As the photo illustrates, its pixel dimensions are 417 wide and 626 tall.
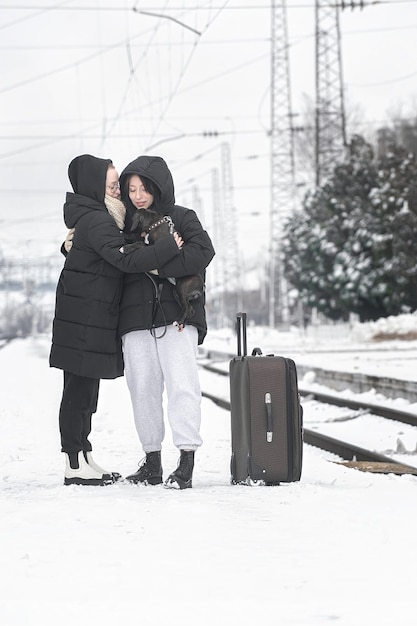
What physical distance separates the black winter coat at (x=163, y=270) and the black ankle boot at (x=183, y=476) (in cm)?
66

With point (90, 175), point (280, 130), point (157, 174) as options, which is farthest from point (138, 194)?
point (280, 130)

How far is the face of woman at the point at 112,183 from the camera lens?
5.12 m

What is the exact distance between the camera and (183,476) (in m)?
4.92

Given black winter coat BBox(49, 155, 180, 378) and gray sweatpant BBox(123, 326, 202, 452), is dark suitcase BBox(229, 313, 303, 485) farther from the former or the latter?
black winter coat BBox(49, 155, 180, 378)

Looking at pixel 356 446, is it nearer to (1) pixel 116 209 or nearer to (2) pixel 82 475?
(2) pixel 82 475

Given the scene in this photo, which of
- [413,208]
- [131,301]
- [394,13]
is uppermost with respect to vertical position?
[394,13]

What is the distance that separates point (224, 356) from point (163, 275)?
83.1ft

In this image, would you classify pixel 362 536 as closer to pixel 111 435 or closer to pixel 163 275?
pixel 163 275

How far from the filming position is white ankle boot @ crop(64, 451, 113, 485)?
16.8ft

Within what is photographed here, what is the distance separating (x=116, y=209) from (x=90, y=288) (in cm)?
43

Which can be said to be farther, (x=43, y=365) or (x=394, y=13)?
(x=394, y=13)

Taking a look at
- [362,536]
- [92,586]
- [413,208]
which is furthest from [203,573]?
[413,208]

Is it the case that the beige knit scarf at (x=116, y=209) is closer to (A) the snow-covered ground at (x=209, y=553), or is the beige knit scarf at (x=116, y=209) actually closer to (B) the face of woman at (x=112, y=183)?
(B) the face of woman at (x=112, y=183)

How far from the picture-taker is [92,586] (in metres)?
2.83
